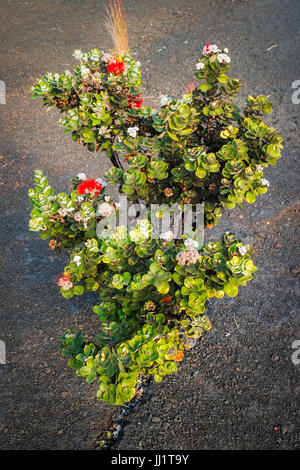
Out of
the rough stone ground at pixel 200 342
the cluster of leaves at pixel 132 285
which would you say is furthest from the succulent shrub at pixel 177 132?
the rough stone ground at pixel 200 342

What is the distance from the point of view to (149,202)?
2244mm

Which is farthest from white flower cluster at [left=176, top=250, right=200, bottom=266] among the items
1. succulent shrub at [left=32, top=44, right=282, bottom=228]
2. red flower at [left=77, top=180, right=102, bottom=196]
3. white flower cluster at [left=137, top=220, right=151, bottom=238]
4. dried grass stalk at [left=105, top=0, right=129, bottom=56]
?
dried grass stalk at [left=105, top=0, right=129, bottom=56]

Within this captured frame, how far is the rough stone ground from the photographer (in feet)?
7.33

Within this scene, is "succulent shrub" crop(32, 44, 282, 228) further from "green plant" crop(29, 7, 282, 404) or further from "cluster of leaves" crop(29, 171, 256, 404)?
"cluster of leaves" crop(29, 171, 256, 404)

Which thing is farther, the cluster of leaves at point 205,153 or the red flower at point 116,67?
the red flower at point 116,67

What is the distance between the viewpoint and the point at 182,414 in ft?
7.51

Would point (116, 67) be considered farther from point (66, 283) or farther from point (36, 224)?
point (66, 283)

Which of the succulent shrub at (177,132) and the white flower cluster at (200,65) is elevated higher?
the white flower cluster at (200,65)

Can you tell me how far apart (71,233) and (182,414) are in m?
1.33

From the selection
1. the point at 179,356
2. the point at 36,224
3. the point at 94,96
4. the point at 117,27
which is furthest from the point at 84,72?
the point at 117,27

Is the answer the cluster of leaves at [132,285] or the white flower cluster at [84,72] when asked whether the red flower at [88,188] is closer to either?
the cluster of leaves at [132,285]

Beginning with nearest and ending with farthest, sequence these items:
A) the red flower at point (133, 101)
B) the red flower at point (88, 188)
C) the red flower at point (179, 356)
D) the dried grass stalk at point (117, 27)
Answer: the red flower at point (88, 188) < the red flower at point (133, 101) < the red flower at point (179, 356) < the dried grass stalk at point (117, 27)

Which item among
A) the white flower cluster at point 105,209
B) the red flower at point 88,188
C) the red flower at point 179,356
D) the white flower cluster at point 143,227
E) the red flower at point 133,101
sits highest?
the red flower at point 133,101

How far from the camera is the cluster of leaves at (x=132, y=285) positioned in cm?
161
